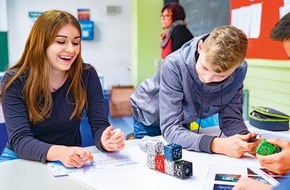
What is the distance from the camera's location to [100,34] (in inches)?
215

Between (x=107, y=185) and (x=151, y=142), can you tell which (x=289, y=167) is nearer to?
(x=151, y=142)

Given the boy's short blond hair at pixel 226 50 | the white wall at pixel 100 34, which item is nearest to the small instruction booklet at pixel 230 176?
the boy's short blond hair at pixel 226 50

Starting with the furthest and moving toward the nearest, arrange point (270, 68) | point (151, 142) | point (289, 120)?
point (270, 68), point (289, 120), point (151, 142)

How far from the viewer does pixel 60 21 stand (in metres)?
1.36

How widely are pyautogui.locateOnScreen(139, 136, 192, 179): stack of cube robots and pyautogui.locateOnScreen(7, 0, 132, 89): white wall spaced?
448cm

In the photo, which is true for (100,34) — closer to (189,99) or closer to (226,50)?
(189,99)

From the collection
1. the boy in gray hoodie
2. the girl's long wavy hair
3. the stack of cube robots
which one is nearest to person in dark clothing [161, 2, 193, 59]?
the boy in gray hoodie

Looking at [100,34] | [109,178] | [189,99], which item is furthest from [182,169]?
[100,34]

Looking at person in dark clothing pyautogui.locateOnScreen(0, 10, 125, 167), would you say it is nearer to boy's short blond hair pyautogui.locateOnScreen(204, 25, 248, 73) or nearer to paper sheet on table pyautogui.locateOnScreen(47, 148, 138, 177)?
paper sheet on table pyautogui.locateOnScreen(47, 148, 138, 177)

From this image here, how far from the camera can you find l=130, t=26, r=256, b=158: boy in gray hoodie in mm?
1225

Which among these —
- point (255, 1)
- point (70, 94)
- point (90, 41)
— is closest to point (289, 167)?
point (70, 94)

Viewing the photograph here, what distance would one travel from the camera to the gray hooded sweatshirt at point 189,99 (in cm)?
135

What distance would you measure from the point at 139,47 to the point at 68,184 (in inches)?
147

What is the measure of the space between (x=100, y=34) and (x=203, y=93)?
4263 millimetres
